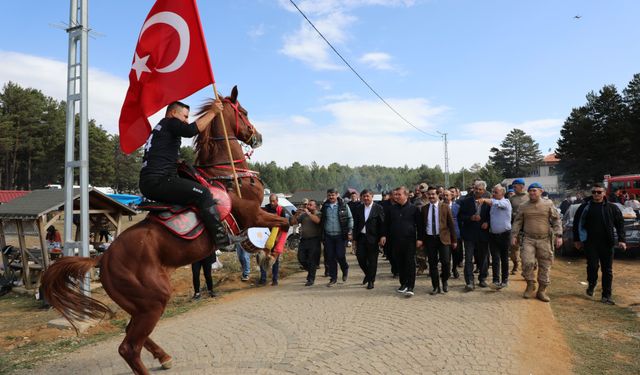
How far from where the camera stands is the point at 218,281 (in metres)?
11.3

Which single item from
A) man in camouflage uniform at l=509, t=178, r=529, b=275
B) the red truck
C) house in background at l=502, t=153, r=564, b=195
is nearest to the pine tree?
house in background at l=502, t=153, r=564, b=195

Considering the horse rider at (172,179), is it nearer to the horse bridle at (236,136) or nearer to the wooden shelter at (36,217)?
the horse bridle at (236,136)

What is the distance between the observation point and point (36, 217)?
33.1ft

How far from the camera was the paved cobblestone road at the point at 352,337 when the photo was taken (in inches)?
185

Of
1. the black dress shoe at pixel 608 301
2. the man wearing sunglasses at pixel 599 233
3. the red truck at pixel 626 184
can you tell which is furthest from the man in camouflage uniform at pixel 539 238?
the red truck at pixel 626 184

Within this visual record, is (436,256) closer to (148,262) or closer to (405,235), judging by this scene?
(405,235)

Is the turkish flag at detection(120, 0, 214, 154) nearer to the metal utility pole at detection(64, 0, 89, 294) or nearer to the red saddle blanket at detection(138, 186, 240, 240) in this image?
the red saddle blanket at detection(138, 186, 240, 240)

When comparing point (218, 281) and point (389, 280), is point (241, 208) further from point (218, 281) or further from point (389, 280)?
point (218, 281)

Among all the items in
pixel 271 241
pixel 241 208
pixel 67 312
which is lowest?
pixel 67 312

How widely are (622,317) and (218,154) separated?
22.3 feet

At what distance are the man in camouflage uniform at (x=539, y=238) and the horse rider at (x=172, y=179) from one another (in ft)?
19.5

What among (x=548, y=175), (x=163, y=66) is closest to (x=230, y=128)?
(x=163, y=66)

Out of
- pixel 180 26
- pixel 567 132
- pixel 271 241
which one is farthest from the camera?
pixel 567 132

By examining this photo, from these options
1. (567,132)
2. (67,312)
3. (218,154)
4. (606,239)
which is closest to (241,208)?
(218,154)
